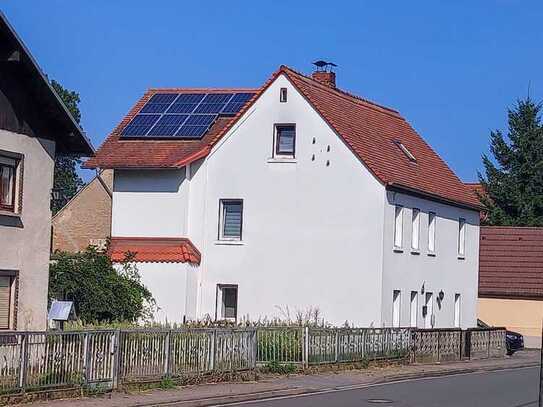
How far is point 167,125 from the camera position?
132 ft

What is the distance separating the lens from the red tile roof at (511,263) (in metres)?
52.3

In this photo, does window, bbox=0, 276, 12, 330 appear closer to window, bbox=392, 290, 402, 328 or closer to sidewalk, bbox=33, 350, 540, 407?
sidewalk, bbox=33, 350, 540, 407

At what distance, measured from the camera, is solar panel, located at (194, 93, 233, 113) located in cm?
4144

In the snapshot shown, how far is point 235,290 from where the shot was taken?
38.2m

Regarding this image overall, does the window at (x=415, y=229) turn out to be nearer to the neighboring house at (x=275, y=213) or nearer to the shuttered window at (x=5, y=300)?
the neighboring house at (x=275, y=213)

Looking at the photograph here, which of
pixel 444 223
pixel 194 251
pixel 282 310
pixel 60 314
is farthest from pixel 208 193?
pixel 60 314

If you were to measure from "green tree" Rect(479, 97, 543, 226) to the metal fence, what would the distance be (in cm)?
3235

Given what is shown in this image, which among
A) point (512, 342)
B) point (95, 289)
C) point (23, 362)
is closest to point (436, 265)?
point (512, 342)

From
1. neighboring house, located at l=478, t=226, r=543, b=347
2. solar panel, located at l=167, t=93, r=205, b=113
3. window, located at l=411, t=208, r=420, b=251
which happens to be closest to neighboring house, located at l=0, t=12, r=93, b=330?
solar panel, located at l=167, t=93, r=205, b=113

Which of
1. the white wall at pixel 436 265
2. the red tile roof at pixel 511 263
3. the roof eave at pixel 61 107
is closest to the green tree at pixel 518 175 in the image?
the red tile roof at pixel 511 263

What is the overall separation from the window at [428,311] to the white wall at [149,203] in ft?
31.8

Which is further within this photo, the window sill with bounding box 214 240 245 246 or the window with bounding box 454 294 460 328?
the window with bounding box 454 294 460 328

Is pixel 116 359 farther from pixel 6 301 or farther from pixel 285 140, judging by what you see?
pixel 285 140

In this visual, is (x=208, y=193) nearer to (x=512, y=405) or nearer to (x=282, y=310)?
(x=282, y=310)
